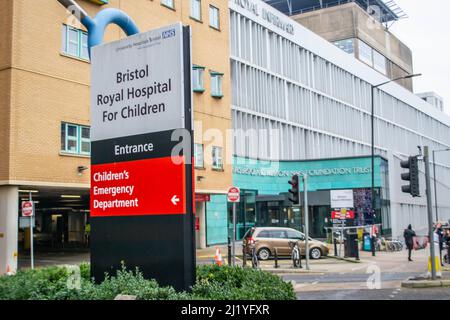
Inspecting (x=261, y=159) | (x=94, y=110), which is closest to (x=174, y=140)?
(x=94, y=110)

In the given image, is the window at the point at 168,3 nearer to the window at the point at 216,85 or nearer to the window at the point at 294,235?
the window at the point at 216,85

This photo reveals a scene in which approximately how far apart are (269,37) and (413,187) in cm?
3571

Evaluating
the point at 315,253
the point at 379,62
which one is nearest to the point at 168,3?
the point at 315,253

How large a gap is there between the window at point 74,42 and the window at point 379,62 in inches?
2569

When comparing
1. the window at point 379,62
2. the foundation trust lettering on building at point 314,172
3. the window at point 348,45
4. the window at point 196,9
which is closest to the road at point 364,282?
the window at point 196,9

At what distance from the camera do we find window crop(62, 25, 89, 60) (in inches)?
965

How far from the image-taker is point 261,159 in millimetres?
47250

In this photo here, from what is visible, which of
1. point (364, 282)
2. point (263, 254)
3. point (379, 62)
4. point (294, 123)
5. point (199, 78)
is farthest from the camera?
point (379, 62)

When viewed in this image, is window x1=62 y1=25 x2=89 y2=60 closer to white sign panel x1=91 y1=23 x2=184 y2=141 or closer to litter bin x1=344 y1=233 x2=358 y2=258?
litter bin x1=344 y1=233 x2=358 y2=258

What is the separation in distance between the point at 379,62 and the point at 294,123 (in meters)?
39.1

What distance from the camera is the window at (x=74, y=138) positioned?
78.7 feet

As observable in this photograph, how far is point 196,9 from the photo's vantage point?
111 ft

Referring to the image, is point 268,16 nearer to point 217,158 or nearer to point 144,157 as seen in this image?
point 217,158
